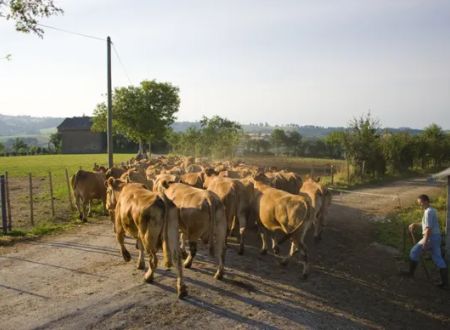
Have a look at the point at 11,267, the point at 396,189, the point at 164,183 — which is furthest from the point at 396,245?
the point at 396,189

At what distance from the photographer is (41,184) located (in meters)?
29.4

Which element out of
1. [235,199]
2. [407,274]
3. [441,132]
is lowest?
[407,274]

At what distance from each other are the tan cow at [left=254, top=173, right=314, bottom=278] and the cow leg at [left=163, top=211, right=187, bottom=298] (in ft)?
9.29

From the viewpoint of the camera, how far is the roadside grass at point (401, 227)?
1358cm

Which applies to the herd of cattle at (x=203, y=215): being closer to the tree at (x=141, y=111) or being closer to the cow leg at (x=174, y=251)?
the cow leg at (x=174, y=251)

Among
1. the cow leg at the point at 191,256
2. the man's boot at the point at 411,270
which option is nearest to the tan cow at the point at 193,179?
the cow leg at the point at 191,256

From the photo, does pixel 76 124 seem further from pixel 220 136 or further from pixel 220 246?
pixel 220 246

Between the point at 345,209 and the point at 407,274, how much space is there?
9028 mm

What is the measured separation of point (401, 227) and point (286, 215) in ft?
24.0

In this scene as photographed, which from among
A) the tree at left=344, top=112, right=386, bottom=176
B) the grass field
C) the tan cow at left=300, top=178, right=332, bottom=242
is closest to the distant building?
the grass field

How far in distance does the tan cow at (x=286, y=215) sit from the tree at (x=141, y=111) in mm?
31770

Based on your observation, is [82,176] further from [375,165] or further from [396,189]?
[375,165]

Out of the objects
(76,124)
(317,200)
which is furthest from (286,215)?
(76,124)

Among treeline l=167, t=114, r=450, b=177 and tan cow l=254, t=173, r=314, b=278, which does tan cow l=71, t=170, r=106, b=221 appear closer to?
tan cow l=254, t=173, r=314, b=278
